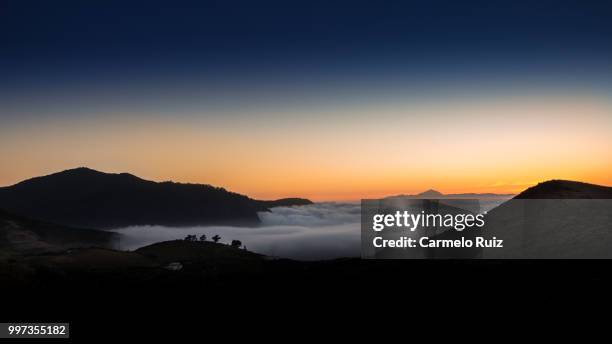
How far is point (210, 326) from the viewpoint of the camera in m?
115

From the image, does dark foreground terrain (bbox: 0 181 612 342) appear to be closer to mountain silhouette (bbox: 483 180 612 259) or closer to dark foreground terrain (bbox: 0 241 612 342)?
dark foreground terrain (bbox: 0 241 612 342)

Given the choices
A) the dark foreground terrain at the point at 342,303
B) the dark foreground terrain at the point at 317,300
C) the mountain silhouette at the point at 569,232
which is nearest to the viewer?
the dark foreground terrain at the point at 342,303

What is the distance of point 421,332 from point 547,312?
92.0 ft

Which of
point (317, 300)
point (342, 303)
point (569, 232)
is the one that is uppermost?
point (569, 232)

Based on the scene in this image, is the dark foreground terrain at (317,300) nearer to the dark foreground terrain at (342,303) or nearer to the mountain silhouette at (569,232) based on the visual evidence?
the dark foreground terrain at (342,303)

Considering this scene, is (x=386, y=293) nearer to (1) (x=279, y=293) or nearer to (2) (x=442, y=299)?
(2) (x=442, y=299)

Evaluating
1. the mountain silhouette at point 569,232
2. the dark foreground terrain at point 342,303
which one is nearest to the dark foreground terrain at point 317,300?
the dark foreground terrain at point 342,303

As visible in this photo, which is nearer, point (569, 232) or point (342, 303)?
point (342, 303)

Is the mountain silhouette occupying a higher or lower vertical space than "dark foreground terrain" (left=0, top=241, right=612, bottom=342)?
higher

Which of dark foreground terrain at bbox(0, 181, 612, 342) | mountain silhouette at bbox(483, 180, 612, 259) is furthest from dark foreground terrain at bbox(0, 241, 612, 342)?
mountain silhouette at bbox(483, 180, 612, 259)

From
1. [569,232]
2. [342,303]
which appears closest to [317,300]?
[342,303]

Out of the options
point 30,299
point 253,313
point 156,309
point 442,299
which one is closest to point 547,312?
point 442,299

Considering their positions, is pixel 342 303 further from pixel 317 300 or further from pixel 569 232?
pixel 569 232

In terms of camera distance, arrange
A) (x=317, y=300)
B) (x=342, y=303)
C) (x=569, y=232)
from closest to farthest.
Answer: (x=342, y=303) < (x=317, y=300) < (x=569, y=232)
